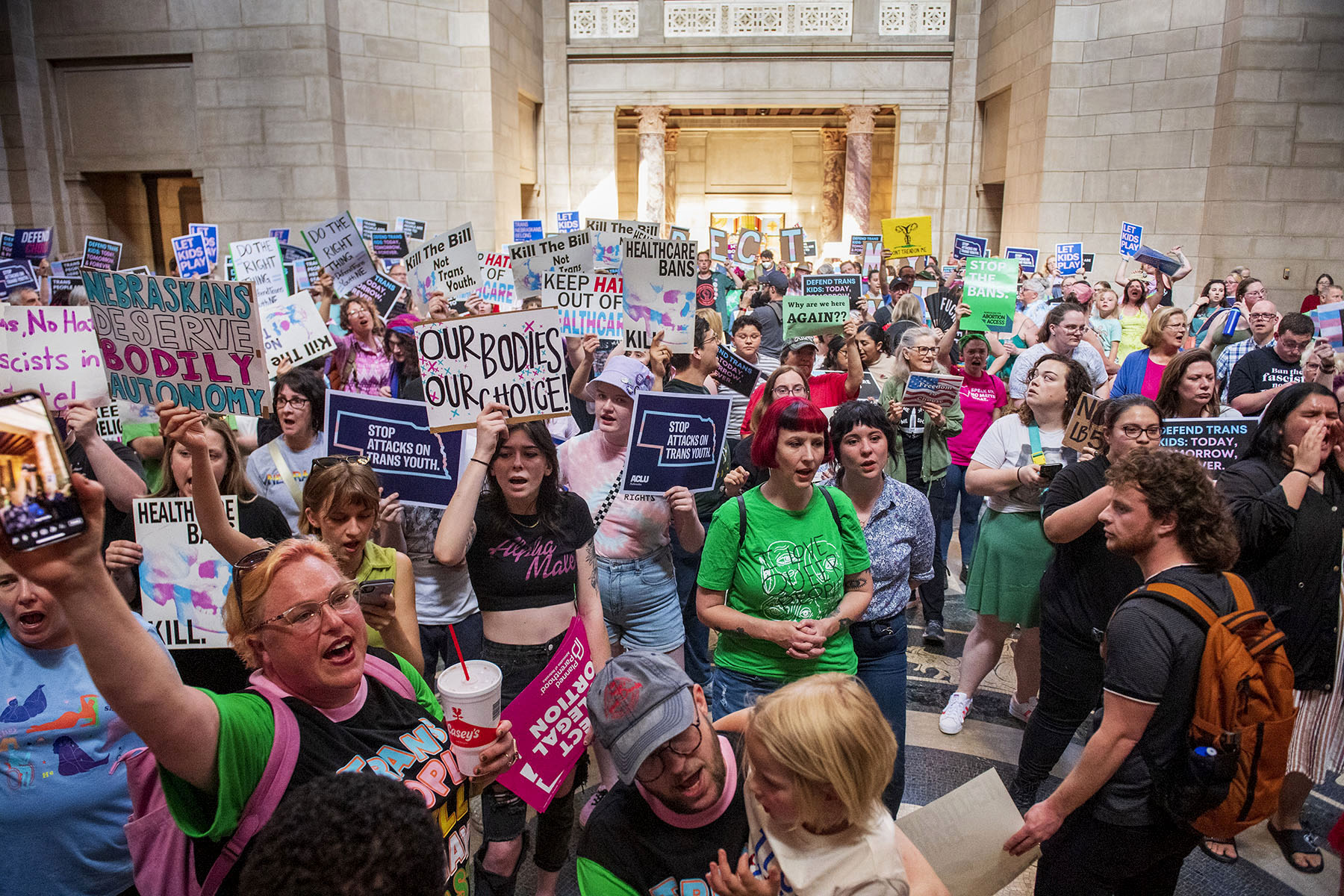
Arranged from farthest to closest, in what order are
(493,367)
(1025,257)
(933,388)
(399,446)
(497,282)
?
(1025,257) → (497,282) → (933,388) → (399,446) → (493,367)

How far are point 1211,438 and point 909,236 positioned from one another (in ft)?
30.1

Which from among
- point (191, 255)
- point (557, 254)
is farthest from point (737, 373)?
point (191, 255)

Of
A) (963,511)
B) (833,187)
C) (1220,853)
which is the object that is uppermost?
(833,187)

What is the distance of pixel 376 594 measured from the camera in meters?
2.84

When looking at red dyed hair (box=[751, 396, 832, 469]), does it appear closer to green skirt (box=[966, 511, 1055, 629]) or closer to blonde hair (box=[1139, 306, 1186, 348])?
green skirt (box=[966, 511, 1055, 629])

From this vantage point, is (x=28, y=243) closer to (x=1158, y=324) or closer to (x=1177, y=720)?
(x=1158, y=324)

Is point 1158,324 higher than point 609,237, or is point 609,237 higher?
point 609,237

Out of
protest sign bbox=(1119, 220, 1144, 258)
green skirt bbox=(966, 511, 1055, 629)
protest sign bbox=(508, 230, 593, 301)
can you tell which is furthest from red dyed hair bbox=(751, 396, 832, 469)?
protest sign bbox=(1119, 220, 1144, 258)

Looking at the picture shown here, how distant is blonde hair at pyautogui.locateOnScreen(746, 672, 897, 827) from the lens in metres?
1.74

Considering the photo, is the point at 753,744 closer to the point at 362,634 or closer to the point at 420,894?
the point at 420,894

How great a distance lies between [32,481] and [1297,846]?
187 inches

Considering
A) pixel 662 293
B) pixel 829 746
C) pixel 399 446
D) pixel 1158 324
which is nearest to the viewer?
pixel 829 746

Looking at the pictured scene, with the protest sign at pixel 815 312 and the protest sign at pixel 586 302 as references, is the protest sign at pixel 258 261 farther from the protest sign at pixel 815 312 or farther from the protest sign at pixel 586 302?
the protest sign at pixel 815 312

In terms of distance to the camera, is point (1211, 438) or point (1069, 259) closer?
point (1211, 438)
